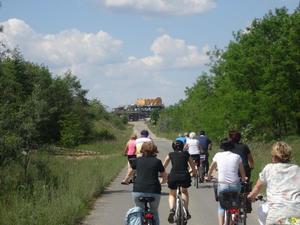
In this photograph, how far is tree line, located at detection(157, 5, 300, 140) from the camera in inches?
1672

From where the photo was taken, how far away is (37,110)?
19047 millimetres

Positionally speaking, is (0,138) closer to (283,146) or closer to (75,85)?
(283,146)

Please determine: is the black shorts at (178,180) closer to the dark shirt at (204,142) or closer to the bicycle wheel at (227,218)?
the bicycle wheel at (227,218)

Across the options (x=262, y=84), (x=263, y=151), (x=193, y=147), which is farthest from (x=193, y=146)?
(x=262, y=84)

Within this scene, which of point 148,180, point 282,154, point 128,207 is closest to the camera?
point 282,154

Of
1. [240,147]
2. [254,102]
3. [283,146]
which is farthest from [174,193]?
[254,102]

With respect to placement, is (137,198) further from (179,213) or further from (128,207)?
(128,207)

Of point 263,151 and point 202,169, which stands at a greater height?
point 263,151

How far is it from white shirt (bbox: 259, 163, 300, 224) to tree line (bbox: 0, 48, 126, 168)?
12.6 meters

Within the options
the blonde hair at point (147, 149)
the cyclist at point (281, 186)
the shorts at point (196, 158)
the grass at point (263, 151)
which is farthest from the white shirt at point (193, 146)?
the cyclist at point (281, 186)

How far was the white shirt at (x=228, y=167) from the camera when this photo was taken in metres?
10.1

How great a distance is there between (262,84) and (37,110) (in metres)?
27.4

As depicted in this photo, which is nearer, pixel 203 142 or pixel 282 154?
pixel 282 154

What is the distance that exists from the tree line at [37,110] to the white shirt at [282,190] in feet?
41.4
